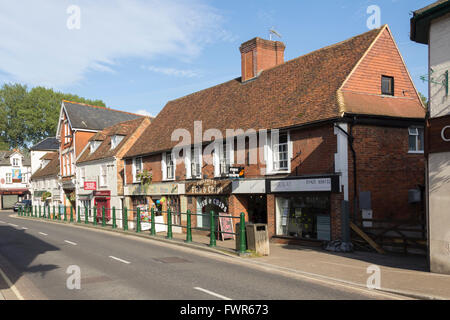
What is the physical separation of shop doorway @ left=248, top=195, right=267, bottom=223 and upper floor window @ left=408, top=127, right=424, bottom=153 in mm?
7227

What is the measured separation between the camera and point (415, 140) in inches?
679

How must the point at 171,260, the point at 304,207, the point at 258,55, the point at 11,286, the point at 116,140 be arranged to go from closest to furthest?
the point at 11,286 → the point at 171,260 → the point at 304,207 → the point at 258,55 → the point at 116,140

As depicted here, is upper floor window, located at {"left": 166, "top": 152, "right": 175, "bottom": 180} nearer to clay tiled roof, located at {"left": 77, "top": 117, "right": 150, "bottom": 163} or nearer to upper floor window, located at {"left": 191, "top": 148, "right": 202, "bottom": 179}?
upper floor window, located at {"left": 191, "top": 148, "right": 202, "bottom": 179}

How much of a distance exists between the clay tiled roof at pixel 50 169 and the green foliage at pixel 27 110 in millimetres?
23880

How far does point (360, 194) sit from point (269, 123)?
17.1ft

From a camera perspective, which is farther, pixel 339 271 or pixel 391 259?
pixel 391 259

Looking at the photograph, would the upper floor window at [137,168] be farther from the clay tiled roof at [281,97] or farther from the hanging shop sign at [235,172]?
the hanging shop sign at [235,172]

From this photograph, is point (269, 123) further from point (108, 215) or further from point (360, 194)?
point (108, 215)

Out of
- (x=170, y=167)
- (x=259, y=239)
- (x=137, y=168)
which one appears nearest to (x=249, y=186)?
(x=259, y=239)

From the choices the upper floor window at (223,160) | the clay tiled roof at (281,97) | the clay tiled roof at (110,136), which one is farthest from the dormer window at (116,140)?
the upper floor window at (223,160)

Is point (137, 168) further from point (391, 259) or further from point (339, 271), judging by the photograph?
point (339, 271)

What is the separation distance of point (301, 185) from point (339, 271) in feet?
17.9

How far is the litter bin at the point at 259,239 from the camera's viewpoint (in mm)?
14445

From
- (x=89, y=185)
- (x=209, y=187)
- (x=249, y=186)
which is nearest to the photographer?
(x=249, y=186)
